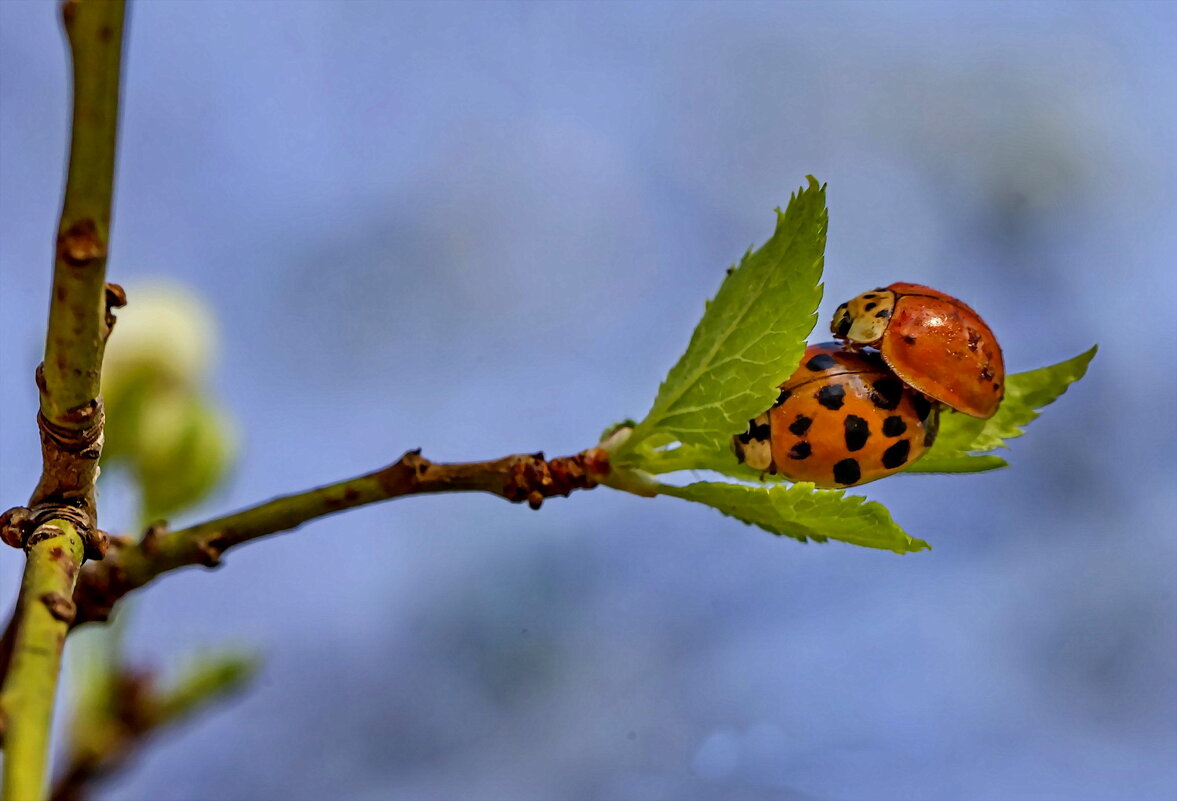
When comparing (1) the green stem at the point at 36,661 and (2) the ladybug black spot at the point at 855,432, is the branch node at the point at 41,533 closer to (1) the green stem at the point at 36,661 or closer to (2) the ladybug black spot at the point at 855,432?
(1) the green stem at the point at 36,661

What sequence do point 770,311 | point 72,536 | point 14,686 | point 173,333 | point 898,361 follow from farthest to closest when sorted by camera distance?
point 173,333
point 898,361
point 770,311
point 72,536
point 14,686

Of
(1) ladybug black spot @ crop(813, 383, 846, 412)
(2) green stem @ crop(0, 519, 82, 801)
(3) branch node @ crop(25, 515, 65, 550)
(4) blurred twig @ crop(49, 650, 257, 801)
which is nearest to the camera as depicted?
(2) green stem @ crop(0, 519, 82, 801)

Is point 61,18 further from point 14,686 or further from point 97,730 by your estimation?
point 97,730

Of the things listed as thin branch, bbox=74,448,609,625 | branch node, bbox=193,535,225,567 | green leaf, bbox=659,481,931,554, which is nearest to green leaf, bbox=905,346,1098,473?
green leaf, bbox=659,481,931,554

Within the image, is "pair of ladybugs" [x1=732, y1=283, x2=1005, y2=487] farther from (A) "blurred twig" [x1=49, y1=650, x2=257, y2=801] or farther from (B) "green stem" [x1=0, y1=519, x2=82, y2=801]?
(A) "blurred twig" [x1=49, y1=650, x2=257, y2=801]

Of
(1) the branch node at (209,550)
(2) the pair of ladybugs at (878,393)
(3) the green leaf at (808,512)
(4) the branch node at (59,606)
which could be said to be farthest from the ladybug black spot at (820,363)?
(4) the branch node at (59,606)

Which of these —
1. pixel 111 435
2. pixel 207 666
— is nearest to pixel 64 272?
pixel 111 435

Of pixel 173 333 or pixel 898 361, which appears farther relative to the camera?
pixel 173 333
